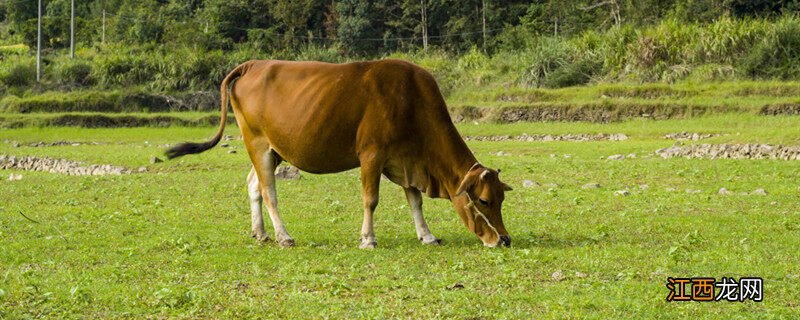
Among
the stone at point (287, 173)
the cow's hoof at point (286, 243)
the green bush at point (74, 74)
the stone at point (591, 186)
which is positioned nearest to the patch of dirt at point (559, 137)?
the stone at point (591, 186)

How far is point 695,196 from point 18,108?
41.4 meters

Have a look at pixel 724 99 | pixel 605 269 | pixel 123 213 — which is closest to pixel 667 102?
pixel 724 99

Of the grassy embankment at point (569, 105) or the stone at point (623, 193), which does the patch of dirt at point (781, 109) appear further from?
the stone at point (623, 193)

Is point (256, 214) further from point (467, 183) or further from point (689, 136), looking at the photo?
point (689, 136)

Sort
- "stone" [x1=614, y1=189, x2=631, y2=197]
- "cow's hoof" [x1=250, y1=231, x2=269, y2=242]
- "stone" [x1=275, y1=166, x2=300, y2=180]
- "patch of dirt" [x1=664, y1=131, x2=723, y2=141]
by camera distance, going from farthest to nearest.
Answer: "patch of dirt" [x1=664, y1=131, x2=723, y2=141], "stone" [x1=275, y1=166, x2=300, y2=180], "stone" [x1=614, y1=189, x2=631, y2=197], "cow's hoof" [x1=250, y1=231, x2=269, y2=242]

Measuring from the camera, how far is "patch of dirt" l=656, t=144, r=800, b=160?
25031mm

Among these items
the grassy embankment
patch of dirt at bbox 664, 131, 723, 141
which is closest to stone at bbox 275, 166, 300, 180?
patch of dirt at bbox 664, 131, 723, 141

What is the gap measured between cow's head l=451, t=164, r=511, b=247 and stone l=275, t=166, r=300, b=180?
10.9 metres

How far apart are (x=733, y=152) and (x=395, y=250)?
16928mm

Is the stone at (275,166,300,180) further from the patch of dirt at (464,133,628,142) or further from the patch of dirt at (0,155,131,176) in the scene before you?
the patch of dirt at (464,133,628,142)

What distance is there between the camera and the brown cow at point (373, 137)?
39.2 feet

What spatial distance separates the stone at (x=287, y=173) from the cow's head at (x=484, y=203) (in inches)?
429

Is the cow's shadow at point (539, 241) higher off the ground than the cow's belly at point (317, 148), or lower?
lower

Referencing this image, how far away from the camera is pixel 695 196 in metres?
17.3
